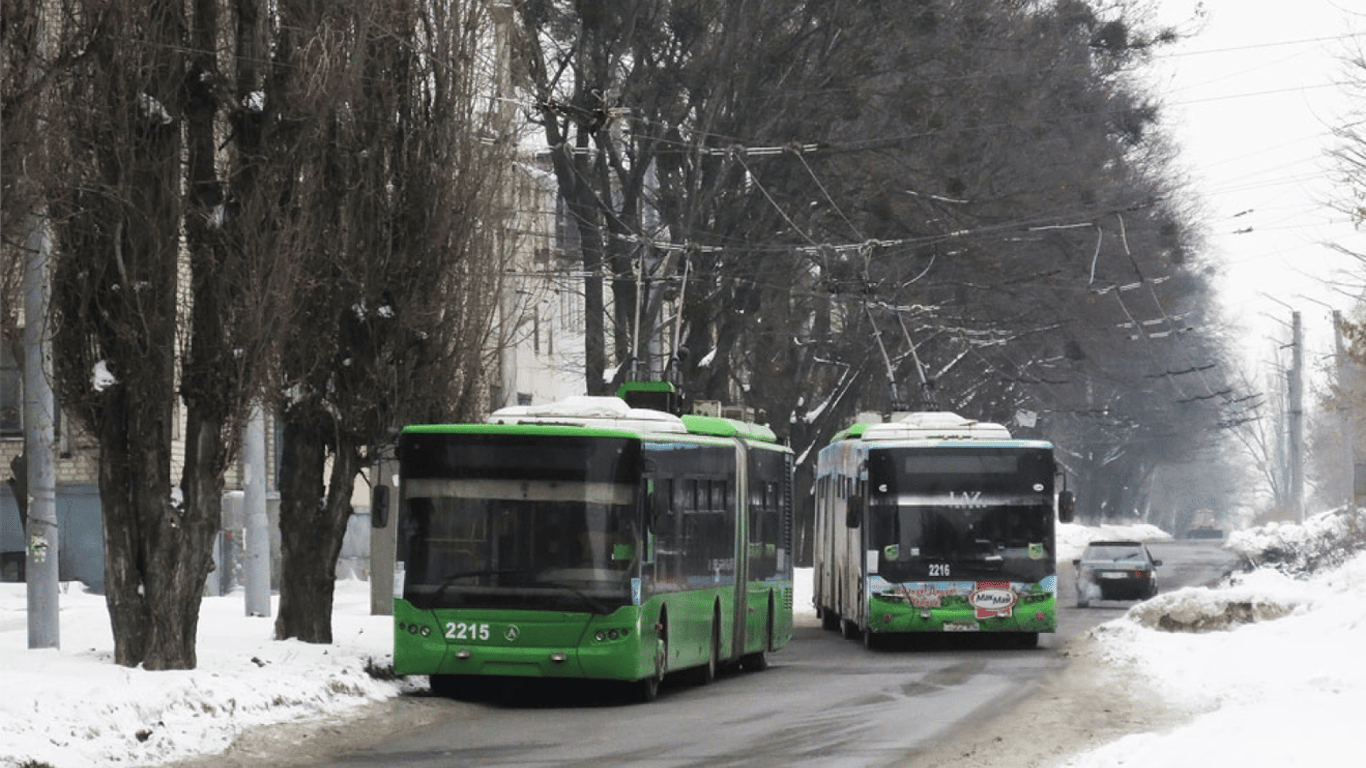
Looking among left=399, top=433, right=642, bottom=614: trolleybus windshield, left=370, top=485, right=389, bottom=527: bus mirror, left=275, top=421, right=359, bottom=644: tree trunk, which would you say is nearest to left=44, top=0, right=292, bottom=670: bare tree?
left=370, top=485, right=389, bottom=527: bus mirror

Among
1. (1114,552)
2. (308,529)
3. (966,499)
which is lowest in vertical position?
(1114,552)

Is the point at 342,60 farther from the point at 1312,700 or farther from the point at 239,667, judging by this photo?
the point at 1312,700

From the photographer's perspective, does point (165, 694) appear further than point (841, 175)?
No

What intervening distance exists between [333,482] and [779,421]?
27.5 meters

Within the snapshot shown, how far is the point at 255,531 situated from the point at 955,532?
835cm

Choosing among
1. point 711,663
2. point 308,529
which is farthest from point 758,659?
→ point 308,529

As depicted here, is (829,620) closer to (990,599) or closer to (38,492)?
(990,599)

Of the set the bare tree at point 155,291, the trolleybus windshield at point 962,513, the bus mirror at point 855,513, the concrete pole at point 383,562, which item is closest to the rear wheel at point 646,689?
the bare tree at point 155,291

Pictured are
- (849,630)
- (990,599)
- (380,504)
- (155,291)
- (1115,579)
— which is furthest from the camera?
(1115,579)

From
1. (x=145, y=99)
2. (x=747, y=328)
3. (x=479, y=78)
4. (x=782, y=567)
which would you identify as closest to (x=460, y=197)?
(x=479, y=78)

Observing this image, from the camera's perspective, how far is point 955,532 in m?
30.8

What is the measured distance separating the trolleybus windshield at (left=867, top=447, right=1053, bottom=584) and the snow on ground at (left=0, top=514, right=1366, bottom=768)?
1.69 metres

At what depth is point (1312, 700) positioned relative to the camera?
1806 centimetres

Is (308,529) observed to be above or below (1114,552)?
above
